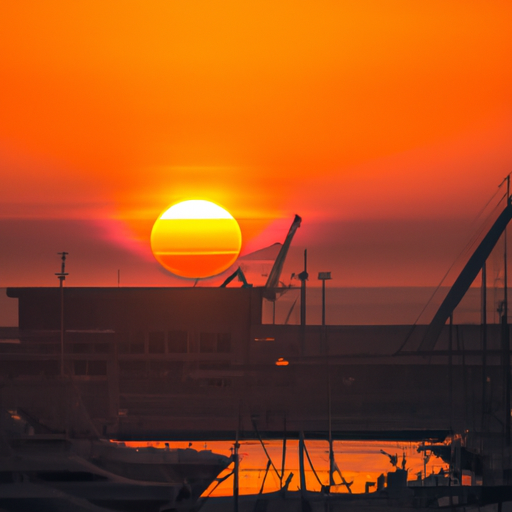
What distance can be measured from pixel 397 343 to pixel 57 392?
1891 centimetres

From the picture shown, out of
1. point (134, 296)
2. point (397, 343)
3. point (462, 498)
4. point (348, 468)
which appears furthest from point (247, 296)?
point (462, 498)

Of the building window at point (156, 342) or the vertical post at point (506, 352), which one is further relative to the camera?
the building window at point (156, 342)

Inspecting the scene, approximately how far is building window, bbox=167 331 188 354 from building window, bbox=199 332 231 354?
0.80 meters

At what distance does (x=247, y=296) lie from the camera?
39.5 metres

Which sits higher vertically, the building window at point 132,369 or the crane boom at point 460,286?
the crane boom at point 460,286

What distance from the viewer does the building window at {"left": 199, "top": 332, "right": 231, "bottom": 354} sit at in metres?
37.8

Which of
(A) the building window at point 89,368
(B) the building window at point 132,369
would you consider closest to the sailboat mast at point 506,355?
(B) the building window at point 132,369

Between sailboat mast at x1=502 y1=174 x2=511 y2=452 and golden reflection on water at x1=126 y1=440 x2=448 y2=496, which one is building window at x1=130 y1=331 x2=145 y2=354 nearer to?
golden reflection on water at x1=126 y1=440 x2=448 y2=496

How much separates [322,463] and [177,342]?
1890cm

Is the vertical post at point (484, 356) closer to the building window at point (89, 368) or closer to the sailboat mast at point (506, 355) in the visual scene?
the sailboat mast at point (506, 355)

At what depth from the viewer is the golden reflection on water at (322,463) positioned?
1733 centimetres

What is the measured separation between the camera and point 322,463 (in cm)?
2036

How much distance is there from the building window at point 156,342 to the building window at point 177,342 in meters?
0.35

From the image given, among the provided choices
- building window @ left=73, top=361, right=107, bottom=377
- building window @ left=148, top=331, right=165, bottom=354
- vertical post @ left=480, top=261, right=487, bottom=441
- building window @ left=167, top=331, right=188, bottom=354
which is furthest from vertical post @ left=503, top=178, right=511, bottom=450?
building window @ left=148, top=331, right=165, bottom=354
